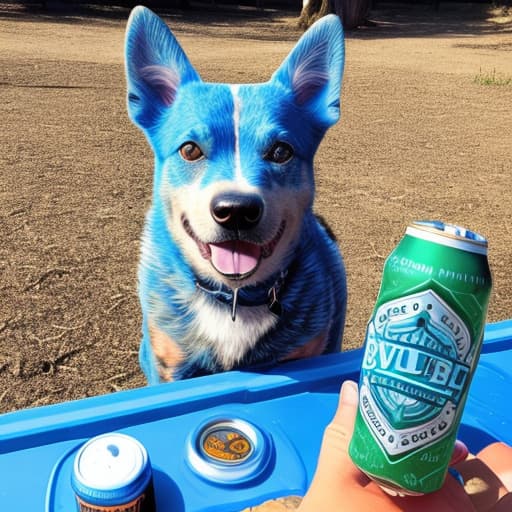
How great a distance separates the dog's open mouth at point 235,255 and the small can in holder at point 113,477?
0.48m

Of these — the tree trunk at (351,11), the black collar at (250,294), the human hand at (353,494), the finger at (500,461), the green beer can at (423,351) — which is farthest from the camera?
the tree trunk at (351,11)

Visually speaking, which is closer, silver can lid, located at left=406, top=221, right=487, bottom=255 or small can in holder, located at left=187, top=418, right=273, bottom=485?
silver can lid, located at left=406, top=221, right=487, bottom=255

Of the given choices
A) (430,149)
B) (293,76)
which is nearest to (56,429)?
(293,76)

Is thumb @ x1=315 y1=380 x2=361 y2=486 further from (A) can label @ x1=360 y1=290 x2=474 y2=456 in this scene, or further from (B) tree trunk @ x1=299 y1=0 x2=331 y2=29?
(B) tree trunk @ x1=299 y1=0 x2=331 y2=29

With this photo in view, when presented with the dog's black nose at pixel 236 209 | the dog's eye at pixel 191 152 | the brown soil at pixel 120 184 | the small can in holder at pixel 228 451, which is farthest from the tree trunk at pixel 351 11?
the small can in holder at pixel 228 451

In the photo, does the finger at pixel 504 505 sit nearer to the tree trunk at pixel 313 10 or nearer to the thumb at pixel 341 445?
the thumb at pixel 341 445

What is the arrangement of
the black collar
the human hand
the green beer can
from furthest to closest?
the black collar → the human hand → the green beer can

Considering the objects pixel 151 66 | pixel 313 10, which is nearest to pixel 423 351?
pixel 151 66

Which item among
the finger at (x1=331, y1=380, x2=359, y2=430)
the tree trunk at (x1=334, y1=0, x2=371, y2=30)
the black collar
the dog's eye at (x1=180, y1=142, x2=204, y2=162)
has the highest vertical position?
the dog's eye at (x1=180, y1=142, x2=204, y2=162)

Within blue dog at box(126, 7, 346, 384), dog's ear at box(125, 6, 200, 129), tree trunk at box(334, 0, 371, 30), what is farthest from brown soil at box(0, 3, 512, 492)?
tree trunk at box(334, 0, 371, 30)

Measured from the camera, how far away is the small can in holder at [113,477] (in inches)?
41.4

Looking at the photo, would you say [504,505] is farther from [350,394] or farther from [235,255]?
[235,255]

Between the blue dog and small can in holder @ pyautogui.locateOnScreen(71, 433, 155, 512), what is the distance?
0.51 meters

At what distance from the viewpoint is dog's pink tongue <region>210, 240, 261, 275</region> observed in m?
1.48
